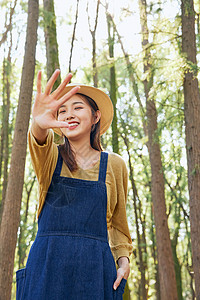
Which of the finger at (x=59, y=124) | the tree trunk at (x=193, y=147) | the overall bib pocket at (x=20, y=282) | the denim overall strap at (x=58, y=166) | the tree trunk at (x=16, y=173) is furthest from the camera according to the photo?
the tree trunk at (x=16, y=173)

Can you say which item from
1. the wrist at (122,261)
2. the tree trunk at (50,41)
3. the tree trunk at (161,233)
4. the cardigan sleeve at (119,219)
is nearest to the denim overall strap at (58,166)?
the cardigan sleeve at (119,219)

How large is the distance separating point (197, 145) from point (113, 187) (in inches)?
190

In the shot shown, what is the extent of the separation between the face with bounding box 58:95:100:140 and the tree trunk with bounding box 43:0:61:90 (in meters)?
2.89

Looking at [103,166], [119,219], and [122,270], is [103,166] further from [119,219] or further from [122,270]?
[122,270]

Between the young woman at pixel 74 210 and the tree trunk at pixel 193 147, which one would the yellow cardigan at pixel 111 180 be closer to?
the young woman at pixel 74 210

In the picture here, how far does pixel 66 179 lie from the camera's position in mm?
2107

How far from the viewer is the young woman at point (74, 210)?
185 centimetres

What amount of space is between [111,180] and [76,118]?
454 mm

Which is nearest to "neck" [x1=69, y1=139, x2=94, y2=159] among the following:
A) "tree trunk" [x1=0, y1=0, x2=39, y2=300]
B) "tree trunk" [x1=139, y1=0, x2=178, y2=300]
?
"tree trunk" [x1=0, y1=0, x2=39, y2=300]

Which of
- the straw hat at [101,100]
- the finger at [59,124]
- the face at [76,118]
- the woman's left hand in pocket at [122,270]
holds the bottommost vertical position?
the woman's left hand in pocket at [122,270]

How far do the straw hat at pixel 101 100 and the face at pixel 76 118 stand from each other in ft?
0.29

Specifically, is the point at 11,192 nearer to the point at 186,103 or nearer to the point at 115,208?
the point at 186,103

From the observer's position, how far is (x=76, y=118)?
232 cm

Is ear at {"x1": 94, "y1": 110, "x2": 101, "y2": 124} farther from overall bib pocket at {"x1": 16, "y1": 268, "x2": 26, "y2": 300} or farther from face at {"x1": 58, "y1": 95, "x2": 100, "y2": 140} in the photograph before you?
overall bib pocket at {"x1": 16, "y1": 268, "x2": 26, "y2": 300}
